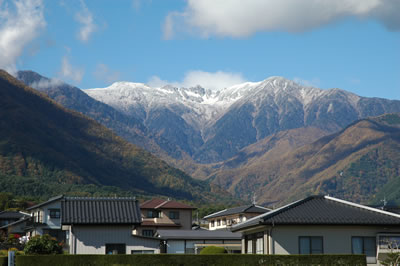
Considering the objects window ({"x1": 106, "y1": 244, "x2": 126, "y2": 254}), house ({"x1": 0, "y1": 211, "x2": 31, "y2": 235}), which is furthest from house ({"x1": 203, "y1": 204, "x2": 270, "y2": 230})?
window ({"x1": 106, "y1": 244, "x2": 126, "y2": 254})

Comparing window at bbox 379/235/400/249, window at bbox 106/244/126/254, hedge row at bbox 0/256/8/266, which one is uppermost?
window at bbox 379/235/400/249

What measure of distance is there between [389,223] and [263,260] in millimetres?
10951

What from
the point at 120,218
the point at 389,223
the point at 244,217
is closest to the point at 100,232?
the point at 120,218

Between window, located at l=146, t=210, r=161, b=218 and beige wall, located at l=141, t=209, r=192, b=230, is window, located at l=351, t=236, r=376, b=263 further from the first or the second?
window, located at l=146, t=210, r=161, b=218

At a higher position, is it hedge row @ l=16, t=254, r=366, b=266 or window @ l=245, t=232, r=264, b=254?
window @ l=245, t=232, r=264, b=254

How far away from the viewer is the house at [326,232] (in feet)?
136

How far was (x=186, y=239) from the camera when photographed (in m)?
62.4

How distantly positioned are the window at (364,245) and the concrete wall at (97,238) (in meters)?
17.2

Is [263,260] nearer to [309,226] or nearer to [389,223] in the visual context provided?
[309,226]

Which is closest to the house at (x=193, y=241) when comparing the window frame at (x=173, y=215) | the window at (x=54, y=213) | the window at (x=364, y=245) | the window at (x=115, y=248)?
the window at (x=115, y=248)

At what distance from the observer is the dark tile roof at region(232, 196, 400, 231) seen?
41750 mm

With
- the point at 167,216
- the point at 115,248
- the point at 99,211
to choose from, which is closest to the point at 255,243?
the point at 115,248

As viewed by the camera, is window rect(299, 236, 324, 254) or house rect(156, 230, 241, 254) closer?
window rect(299, 236, 324, 254)

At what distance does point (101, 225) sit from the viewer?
163 ft
